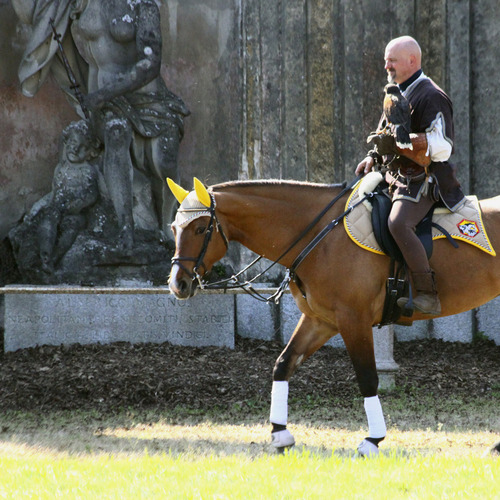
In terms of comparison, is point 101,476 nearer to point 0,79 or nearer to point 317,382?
point 317,382

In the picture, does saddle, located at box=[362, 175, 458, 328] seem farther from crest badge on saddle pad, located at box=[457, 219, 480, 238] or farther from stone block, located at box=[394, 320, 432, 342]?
stone block, located at box=[394, 320, 432, 342]

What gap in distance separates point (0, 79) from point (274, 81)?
3742 mm

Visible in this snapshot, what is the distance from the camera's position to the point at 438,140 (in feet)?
17.1

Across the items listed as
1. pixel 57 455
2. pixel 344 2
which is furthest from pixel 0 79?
pixel 57 455

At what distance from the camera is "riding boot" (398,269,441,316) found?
17.0ft

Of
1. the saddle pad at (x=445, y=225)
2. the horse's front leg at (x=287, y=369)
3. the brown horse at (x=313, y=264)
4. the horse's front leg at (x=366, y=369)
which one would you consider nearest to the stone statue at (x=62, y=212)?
the brown horse at (x=313, y=264)

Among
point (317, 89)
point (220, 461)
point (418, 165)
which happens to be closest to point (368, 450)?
point (220, 461)

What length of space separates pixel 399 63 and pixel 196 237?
1791 millimetres

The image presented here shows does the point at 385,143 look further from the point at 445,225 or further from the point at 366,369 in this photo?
the point at 366,369

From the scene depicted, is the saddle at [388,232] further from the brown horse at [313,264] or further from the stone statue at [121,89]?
the stone statue at [121,89]

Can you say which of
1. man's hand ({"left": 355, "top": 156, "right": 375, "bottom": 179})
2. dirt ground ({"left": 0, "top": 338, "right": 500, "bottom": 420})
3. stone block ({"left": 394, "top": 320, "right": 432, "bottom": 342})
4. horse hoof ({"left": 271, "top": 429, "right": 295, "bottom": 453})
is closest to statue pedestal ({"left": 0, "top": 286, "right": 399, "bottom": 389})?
dirt ground ({"left": 0, "top": 338, "right": 500, "bottom": 420})

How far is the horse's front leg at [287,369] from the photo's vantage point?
17.7 feet

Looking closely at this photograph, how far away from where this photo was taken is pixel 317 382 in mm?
8312

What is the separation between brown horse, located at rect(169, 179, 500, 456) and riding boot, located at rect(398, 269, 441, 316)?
16cm
